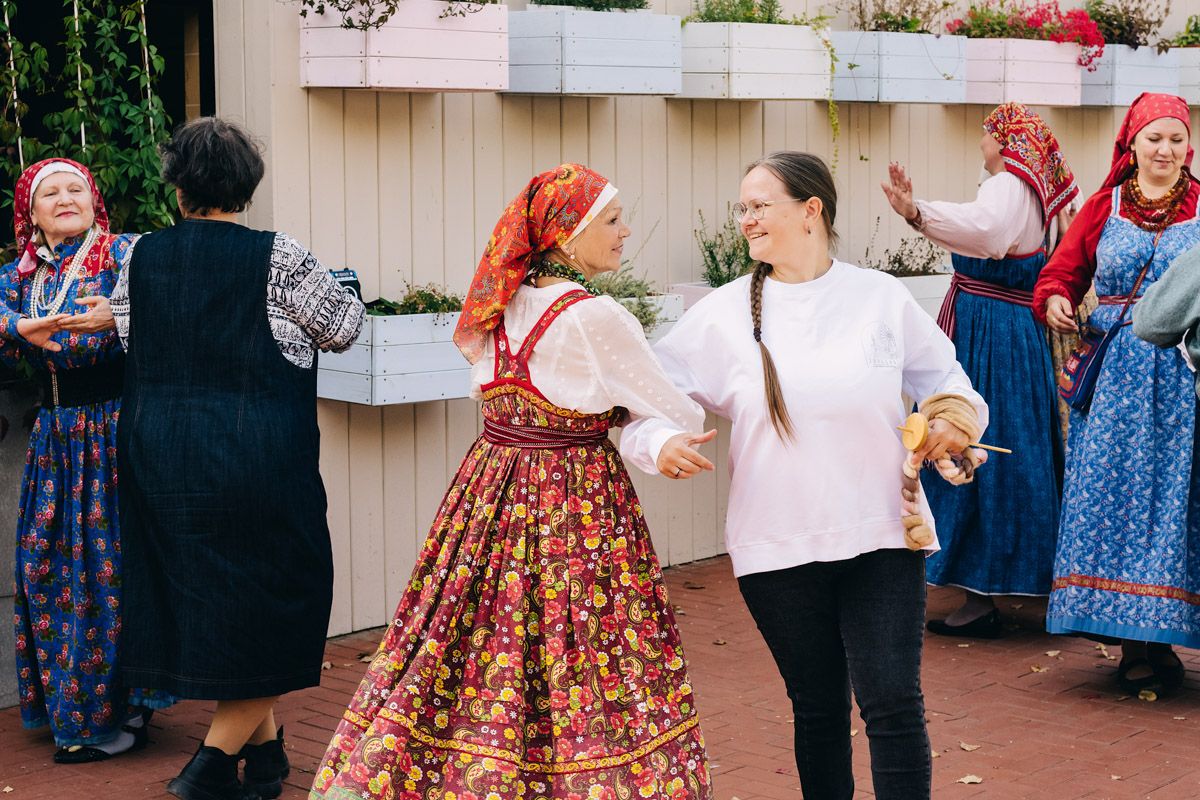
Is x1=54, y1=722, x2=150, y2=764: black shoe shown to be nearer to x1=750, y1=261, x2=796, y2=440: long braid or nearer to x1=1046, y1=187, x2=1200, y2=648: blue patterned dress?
x1=750, y1=261, x2=796, y2=440: long braid

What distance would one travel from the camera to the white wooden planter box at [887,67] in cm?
755

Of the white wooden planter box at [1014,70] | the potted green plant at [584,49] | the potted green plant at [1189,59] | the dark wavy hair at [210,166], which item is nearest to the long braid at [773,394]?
the dark wavy hair at [210,166]

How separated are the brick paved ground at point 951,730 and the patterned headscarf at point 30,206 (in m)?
1.58

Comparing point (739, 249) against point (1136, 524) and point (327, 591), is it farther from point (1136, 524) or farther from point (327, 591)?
point (327, 591)

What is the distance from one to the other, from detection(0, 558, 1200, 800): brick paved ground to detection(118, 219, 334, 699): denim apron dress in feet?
1.76

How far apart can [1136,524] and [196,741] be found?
3329 millimetres

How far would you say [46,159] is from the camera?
504 cm

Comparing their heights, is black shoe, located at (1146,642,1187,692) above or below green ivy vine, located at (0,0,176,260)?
below

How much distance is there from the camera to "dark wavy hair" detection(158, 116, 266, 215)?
13.4 ft

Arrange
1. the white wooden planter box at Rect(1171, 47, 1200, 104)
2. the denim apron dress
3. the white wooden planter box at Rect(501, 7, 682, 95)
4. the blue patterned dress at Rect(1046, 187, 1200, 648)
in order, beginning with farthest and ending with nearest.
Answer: the white wooden planter box at Rect(1171, 47, 1200, 104)
the white wooden planter box at Rect(501, 7, 682, 95)
the blue patterned dress at Rect(1046, 187, 1200, 648)
the denim apron dress

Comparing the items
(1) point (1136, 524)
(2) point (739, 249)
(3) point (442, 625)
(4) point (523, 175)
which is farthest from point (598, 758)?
(2) point (739, 249)

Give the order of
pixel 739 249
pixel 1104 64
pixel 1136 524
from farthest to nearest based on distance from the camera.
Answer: pixel 1104 64 < pixel 739 249 < pixel 1136 524

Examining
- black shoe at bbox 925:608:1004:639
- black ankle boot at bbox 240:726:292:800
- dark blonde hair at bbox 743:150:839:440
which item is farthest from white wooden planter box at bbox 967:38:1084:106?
black ankle boot at bbox 240:726:292:800

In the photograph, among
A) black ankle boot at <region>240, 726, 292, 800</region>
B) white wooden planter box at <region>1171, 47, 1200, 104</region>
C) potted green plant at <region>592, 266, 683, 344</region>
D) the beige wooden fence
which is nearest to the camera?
black ankle boot at <region>240, 726, 292, 800</region>
